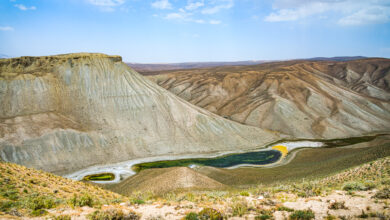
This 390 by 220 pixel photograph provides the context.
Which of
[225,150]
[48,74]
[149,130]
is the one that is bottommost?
[225,150]

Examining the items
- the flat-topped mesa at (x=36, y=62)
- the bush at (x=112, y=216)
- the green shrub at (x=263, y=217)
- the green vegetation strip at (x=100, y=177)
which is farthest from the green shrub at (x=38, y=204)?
the flat-topped mesa at (x=36, y=62)

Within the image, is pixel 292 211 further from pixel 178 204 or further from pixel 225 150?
pixel 225 150

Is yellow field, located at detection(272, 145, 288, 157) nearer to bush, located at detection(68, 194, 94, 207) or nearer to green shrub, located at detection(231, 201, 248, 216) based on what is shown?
green shrub, located at detection(231, 201, 248, 216)

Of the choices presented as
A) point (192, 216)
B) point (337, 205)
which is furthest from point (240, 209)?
point (337, 205)

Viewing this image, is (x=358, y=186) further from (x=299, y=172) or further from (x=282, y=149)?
(x=282, y=149)

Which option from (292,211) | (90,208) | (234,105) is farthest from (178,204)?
(234,105)
